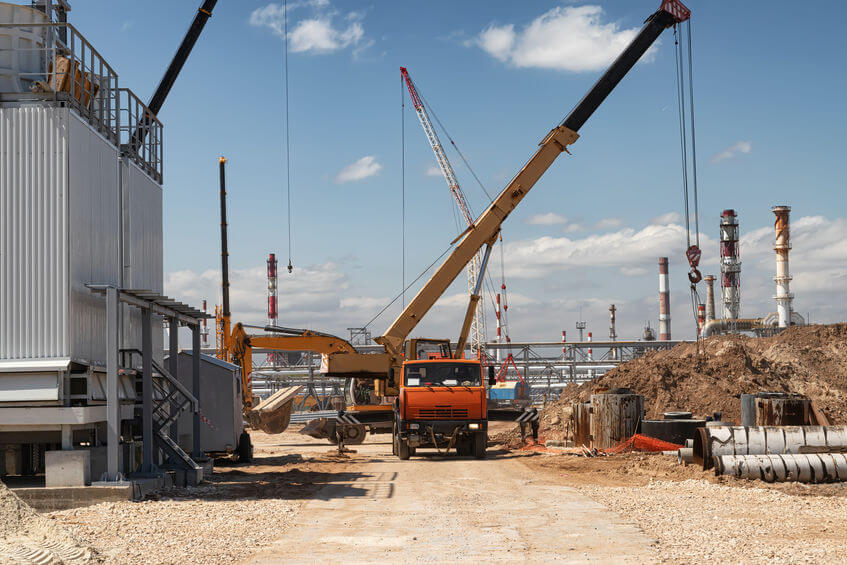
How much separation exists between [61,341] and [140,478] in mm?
3019

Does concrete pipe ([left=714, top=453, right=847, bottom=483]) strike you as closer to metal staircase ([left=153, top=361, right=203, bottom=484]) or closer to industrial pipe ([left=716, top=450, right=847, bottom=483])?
industrial pipe ([left=716, top=450, right=847, bottom=483])

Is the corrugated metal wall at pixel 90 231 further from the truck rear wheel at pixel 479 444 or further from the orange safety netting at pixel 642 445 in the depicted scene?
the orange safety netting at pixel 642 445

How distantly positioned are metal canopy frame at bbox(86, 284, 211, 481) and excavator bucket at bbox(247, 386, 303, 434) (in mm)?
13162

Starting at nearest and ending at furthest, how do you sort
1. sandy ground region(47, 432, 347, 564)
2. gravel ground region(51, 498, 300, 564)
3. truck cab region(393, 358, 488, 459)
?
gravel ground region(51, 498, 300, 564) → sandy ground region(47, 432, 347, 564) → truck cab region(393, 358, 488, 459)

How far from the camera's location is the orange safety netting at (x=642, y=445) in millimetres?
23250

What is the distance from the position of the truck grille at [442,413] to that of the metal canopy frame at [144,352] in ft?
21.1

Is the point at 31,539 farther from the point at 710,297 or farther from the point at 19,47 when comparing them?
the point at 710,297

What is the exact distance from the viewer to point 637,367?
119ft

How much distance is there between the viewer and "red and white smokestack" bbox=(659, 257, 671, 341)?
116812 millimetres

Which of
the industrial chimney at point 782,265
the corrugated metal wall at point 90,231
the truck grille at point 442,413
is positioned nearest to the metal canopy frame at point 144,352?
the corrugated metal wall at point 90,231

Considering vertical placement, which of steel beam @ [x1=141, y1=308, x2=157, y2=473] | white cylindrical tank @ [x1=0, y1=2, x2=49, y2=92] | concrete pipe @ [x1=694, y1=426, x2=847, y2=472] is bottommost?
concrete pipe @ [x1=694, y1=426, x2=847, y2=472]

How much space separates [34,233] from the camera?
16.5 metres

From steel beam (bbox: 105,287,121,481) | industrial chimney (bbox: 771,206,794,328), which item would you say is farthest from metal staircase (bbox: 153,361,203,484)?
industrial chimney (bbox: 771,206,794,328)

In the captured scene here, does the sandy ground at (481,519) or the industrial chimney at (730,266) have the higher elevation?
the industrial chimney at (730,266)
